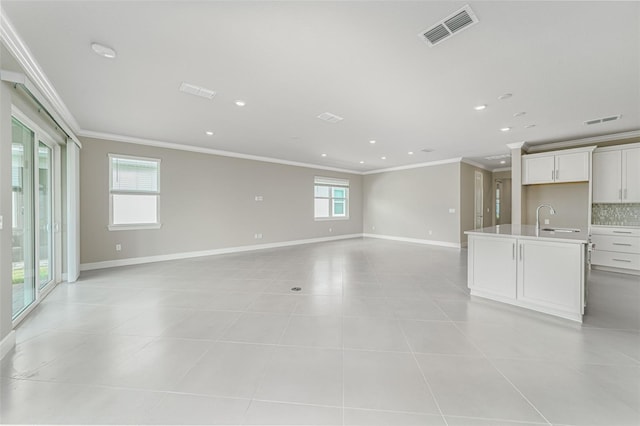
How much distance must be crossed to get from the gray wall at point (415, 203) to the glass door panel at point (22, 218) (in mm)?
8659

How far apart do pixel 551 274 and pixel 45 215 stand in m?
6.86

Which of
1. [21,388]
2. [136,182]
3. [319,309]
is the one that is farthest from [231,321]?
[136,182]

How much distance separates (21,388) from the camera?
5.36 feet

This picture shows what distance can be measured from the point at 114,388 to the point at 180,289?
2143 mm

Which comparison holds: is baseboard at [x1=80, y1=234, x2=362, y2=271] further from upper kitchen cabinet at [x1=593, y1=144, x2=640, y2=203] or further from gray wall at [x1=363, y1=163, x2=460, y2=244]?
upper kitchen cabinet at [x1=593, y1=144, x2=640, y2=203]

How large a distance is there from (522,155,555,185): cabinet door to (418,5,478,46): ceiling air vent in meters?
4.97

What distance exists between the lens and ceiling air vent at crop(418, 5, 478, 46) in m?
1.86

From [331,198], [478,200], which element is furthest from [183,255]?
[478,200]

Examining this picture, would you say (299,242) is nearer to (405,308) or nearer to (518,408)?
(405,308)

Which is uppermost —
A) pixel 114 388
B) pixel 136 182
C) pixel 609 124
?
pixel 609 124

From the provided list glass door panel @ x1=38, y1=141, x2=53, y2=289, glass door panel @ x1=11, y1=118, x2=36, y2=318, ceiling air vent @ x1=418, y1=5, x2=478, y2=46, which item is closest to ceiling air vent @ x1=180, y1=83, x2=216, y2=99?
glass door panel @ x1=11, y1=118, x2=36, y2=318

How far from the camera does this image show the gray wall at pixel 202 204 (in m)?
4.86

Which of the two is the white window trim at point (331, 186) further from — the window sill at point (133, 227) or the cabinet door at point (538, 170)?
the cabinet door at point (538, 170)

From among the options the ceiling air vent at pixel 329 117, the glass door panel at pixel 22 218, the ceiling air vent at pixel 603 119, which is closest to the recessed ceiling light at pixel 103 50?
the glass door panel at pixel 22 218
